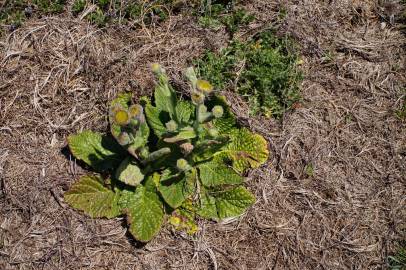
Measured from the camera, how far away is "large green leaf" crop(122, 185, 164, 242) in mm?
3021

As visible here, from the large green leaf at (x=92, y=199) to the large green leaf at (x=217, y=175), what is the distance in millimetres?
565

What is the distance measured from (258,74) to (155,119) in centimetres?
84

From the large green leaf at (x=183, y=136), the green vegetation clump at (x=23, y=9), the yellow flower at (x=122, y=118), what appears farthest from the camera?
the green vegetation clump at (x=23, y=9)

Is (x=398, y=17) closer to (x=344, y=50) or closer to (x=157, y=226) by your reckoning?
(x=344, y=50)

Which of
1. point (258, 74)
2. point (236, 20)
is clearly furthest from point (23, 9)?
point (258, 74)

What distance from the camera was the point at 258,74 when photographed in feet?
11.3

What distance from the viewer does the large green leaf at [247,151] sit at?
10.7ft

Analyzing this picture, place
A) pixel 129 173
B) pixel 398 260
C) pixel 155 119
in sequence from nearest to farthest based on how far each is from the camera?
1. pixel 129 173
2. pixel 155 119
3. pixel 398 260

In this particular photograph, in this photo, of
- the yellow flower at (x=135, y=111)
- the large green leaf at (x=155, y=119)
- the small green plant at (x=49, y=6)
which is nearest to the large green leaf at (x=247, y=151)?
the large green leaf at (x=155, y=119)

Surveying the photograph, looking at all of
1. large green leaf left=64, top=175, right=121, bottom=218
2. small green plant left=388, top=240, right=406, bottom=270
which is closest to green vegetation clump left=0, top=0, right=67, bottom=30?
large green leaf left=64, top=175, right=121, bottom=218

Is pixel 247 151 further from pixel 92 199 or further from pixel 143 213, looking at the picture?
pixel 92 199

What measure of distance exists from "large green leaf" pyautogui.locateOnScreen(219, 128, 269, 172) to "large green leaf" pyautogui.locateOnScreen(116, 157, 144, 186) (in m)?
0.58

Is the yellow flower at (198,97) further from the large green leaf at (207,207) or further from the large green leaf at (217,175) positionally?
the large green leaf at (207,207)

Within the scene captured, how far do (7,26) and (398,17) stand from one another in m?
2.99
